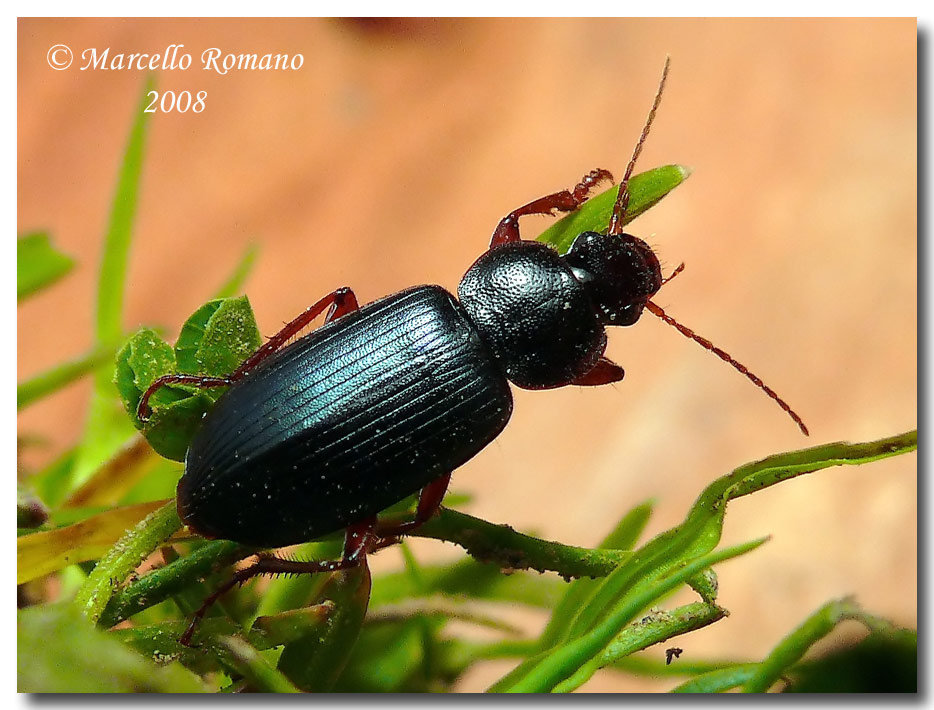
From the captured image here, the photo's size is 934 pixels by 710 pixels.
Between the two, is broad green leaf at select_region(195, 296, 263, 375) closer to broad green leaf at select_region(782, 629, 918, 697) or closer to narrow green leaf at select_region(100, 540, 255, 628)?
narrow green leaf at select_region(100, 540, 255, 628)

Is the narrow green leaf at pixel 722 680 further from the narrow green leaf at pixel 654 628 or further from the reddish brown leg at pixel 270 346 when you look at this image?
the reddish brown leg at pixel 270 346

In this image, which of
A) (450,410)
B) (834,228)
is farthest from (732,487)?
(834,228)

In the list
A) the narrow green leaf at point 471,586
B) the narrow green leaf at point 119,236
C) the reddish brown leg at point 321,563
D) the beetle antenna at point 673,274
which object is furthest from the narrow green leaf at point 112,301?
the beetle antenna at point 673,274

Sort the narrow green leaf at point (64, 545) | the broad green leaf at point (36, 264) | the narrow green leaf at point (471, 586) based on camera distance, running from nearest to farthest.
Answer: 1. the narrow green leaf at point (64, 545)
2. the narrow green leaf at point (471, 586)
3. the broad green leaf at point (36, 264)

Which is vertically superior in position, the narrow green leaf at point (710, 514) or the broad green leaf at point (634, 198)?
the broad green leaf at point (634, 198)

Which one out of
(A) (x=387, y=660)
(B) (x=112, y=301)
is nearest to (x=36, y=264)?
(B) (x=112, y=301)

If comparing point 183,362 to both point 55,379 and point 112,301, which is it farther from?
point 112,301

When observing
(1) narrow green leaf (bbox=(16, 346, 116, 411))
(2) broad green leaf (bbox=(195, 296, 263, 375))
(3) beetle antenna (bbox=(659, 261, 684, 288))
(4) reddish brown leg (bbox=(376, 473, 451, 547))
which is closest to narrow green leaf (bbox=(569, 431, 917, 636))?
(4) reddish brown leg (bbox=(376, 473, 451, 547))
